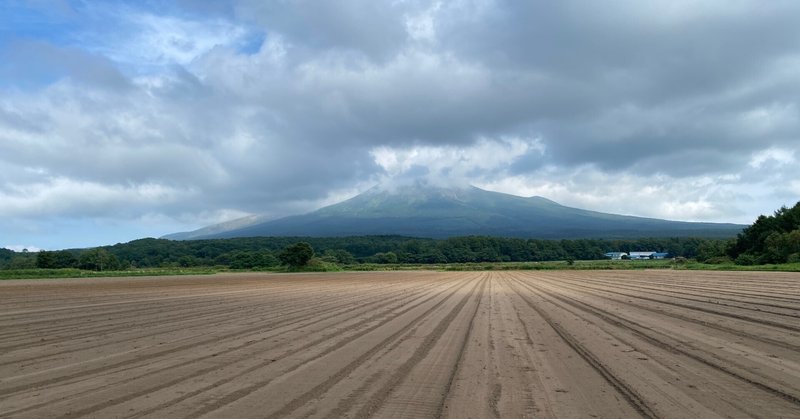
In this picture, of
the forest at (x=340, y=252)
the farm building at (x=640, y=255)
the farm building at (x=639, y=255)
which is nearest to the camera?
the forest at (x=340, y=252)

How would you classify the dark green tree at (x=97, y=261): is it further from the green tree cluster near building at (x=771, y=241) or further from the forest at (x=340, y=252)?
the green tree cluster near building at (x=771, y=241)

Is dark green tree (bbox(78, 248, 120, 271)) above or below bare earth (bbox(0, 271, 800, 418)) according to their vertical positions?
above

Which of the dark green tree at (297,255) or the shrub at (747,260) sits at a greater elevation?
the dark green tree at (297,255)

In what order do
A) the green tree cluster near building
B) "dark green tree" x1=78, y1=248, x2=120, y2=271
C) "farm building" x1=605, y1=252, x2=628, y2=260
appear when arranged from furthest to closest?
"farm building" x1=605, y1=252, x2=628, y2=260 → "dark green tree" x1=78, y1=248, x2=120, y2=271 → the green tree cluster near building

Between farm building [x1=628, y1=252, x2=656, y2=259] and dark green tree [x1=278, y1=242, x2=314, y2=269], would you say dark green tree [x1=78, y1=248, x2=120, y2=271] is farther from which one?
farm building [x1=628, y1=252, x2=656, y2=259]

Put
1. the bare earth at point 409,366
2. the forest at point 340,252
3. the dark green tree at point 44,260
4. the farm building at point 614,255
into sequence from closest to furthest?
the bare earth at point 409,366, the dark green tree at point 44,260, the forest at point 340,252, the farm building at point 614,255

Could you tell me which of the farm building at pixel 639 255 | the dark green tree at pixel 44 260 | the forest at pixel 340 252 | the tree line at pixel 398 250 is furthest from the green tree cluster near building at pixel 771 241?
the dark green tree at pixel 44 260

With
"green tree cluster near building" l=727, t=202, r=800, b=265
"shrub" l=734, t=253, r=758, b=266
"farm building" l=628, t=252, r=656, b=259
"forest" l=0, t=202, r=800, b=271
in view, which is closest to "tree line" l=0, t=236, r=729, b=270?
"forest" l=0, t=202, r=800, b=271

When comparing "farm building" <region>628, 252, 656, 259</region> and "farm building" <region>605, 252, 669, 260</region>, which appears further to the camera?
"farm building" <region>628, 252, 656, 259</region>

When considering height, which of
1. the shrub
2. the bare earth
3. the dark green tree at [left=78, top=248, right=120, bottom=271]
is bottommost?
the bare earth

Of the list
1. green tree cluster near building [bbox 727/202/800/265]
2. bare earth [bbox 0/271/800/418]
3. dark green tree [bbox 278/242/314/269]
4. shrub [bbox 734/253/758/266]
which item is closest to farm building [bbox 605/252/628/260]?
green tree cluster near building [bbox 727/202/800/265]

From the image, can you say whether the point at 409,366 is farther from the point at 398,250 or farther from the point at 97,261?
the point at 398,250

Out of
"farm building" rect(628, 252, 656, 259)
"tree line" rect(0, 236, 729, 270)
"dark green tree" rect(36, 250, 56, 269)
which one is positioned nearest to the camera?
"dark green tree" rect(36, 250, 56, 269)

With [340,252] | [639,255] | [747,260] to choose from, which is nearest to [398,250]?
[340,252]
